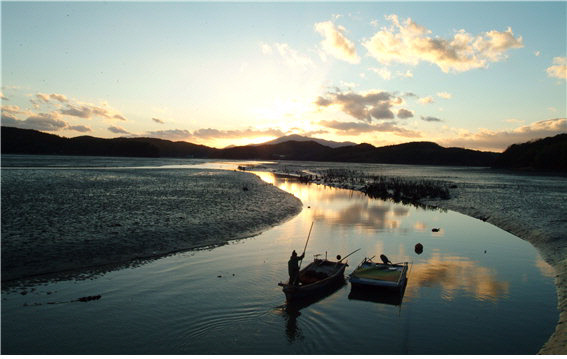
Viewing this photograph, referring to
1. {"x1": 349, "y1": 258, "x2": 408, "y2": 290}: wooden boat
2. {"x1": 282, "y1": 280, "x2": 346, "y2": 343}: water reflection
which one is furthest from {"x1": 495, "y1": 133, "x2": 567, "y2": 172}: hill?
{"x1": 282, "y1": 280, "x2": 346, "y2": 343}: water reflection

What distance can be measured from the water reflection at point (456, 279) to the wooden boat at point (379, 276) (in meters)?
0.79

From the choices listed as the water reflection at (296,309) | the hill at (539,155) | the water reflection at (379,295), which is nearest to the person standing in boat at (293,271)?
the water reflection at (296,309)

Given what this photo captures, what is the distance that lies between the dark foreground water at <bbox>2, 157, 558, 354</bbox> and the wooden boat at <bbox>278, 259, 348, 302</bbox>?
0.41 metres

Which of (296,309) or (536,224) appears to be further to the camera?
(536,224)

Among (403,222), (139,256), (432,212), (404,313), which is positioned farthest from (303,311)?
(432,212)

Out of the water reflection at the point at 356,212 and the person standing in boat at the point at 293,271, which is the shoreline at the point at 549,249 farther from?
the person standing in boat at the point at 293,271

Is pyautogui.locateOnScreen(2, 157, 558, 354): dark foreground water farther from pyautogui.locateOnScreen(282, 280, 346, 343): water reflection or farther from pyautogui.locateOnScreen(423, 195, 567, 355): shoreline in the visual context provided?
pyautogui.locateOnScreen(423, 195, 567, 355): shoreline

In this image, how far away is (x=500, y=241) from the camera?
23969mm

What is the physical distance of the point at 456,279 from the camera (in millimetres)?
15938

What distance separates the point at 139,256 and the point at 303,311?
32.6 ft

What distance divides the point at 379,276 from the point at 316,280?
→ 267 cm

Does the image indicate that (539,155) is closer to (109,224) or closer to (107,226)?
(109,224)

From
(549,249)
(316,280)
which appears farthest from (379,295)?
(549,249)

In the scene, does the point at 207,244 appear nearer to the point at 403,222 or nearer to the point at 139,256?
the point at 139,256
